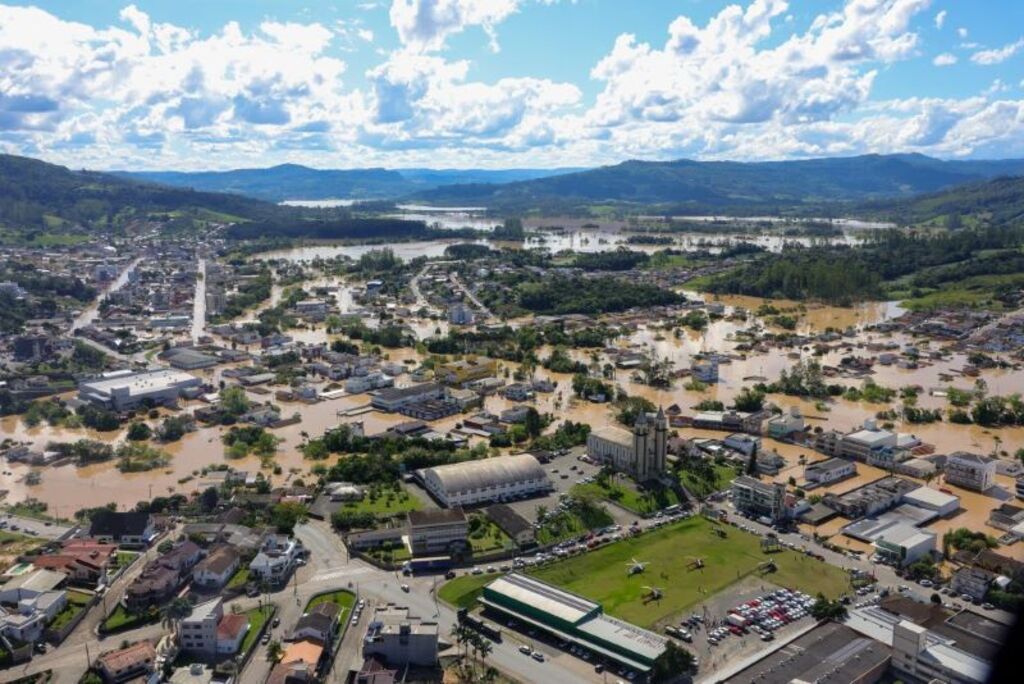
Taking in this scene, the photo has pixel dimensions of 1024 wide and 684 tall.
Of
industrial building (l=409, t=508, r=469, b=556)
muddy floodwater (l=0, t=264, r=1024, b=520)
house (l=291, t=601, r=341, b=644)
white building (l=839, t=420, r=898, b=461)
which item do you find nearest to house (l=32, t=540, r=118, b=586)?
muddy floodwater (l=0, t=264, r=1024, b=520)

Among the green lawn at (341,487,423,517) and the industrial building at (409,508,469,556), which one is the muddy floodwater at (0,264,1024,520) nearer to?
the green lawn at (341,487,423,517)

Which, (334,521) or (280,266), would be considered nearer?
(334,521)

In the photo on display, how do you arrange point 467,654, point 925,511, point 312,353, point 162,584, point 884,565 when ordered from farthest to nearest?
point 312,353, point 925,511, point 884,565, point 162,584, point 467,654

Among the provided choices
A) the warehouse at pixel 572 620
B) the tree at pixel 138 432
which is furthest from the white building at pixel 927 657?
the tree at pixel 138 432

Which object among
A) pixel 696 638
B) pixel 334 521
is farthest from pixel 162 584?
pixel 696 638

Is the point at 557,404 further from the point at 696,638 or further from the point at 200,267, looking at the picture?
the point at 200,267

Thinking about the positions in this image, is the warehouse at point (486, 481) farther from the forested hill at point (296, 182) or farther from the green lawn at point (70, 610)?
the forested hill at point (296, 182)
